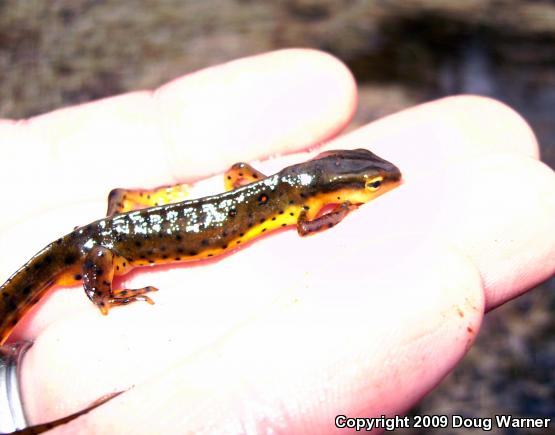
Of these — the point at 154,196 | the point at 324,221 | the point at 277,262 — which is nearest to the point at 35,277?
the point at 154,196

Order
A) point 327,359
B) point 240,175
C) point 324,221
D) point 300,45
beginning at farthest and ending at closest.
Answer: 1. point 300,45
2. point 240,175
3. point 324,221
4. point 327,359

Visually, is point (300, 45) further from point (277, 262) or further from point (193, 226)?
point (277, 262)

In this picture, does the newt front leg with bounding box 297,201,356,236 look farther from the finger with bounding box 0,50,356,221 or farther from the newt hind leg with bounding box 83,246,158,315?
the newt hind leg with bounding box 83,246,158,315

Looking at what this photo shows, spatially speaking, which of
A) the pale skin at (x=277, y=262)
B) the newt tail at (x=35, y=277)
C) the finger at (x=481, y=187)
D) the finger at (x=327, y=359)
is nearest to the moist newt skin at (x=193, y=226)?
the newt tail at (x=35, y=277)

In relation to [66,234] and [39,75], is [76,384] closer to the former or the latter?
[66,234]

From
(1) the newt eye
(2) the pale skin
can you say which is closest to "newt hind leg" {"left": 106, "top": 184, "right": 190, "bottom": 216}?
(2) the pale skin

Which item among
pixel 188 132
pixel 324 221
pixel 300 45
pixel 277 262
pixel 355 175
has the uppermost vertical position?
pixel 188 132
